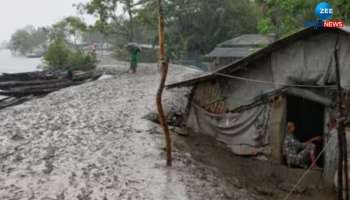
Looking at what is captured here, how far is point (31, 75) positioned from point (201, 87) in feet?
57.5

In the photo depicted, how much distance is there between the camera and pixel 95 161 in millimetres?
10789

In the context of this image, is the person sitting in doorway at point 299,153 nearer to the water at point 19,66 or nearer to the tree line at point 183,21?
the tree line at point 183,21

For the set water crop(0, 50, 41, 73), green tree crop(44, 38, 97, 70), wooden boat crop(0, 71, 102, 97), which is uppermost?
green tree crop(44, 38, 97, 70)

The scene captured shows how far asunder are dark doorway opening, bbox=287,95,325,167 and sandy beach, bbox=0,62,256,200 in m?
4.64

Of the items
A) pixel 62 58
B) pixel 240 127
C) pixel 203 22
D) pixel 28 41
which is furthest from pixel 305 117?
pixel 28 41

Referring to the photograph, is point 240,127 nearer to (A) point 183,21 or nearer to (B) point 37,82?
Answer: (B) point 37,82

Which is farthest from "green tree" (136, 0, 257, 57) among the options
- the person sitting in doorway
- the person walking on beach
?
the person sitting in doorway

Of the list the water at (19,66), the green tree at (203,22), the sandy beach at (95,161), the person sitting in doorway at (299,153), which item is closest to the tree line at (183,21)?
the green tree at (203,22)

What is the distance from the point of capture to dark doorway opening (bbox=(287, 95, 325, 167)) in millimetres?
14367

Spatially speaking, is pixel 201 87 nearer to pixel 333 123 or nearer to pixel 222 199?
pixel 333 123

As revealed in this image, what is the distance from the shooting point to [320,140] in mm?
12867

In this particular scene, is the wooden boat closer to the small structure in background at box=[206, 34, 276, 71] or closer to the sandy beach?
the sandy beach

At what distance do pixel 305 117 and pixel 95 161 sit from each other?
Result: 7.40m

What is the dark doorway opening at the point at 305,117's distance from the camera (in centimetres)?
1437
